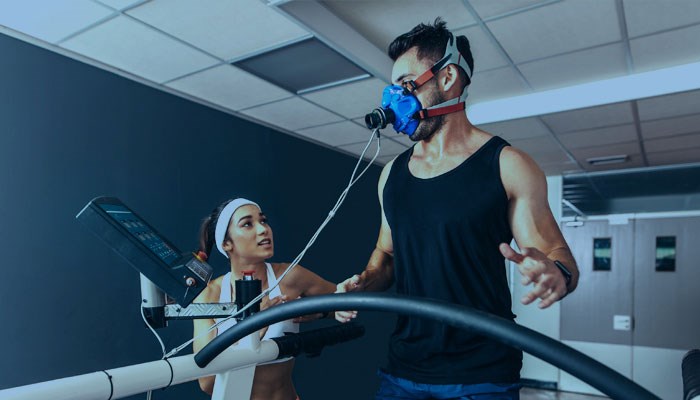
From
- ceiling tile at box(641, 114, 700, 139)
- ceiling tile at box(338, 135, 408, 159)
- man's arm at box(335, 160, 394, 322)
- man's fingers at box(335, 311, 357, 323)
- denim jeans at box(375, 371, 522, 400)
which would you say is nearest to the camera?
denim jeans at box(375, 371, 522, 400)

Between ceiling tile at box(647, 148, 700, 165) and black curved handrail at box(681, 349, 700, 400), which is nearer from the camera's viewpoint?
black curved handrail at box(681, 349, 700, 400)

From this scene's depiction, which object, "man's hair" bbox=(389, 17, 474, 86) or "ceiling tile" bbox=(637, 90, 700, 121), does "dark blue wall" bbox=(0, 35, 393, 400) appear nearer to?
"man's hair" bbox=(389, 17, 474, 86)

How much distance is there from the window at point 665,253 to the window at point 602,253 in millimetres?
466

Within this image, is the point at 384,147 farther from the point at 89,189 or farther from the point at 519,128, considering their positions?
the point at 89,189

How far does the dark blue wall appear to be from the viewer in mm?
2355

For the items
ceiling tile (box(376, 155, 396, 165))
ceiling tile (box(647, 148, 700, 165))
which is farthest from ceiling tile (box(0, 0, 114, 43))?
ceiling tile (box(647, 148, 700, 165))

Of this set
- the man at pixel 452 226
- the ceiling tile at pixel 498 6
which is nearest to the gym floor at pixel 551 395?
the ceiling tile at pixel 498 6

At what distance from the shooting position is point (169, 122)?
308cm

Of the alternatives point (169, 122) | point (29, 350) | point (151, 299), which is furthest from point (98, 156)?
point (151, 299)

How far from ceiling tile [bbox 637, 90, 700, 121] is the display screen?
337 centimetres

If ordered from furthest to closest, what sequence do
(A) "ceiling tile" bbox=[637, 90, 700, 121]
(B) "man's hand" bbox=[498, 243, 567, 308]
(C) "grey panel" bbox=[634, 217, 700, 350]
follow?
(C) "grey panel" bbox=[634, 217, 700, 350], (A) "ceiling tile" bbox=[637, 90, 700, 121], (B) "man's hand" bbox=[498, 243, 567, 308]

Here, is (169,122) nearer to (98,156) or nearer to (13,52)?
(98,156)

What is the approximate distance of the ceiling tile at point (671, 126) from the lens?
3789 millimetres

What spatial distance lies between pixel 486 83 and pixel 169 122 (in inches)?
83.1
